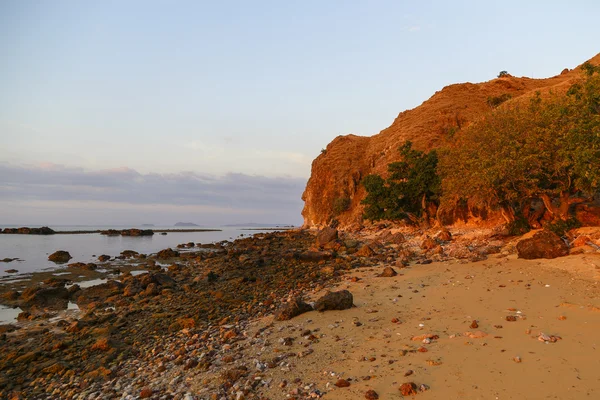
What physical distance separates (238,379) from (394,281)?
30.7 feet

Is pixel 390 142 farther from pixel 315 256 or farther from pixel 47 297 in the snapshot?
pixel 47 297

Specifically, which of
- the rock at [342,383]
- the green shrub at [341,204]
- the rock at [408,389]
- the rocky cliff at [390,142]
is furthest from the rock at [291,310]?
the green shrub at [341,204]

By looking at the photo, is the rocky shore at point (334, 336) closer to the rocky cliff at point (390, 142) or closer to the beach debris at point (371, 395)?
the beach debris at point (371, 395)

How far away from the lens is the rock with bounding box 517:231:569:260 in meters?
14.6

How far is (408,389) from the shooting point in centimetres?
542

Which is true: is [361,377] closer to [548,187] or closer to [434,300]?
[434,300]

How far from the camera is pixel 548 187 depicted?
843 inches

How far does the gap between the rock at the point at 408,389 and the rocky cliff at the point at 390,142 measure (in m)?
55.5

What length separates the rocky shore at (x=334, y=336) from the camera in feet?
19.6

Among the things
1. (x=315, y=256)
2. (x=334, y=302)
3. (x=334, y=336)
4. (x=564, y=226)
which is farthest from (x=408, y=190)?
(x=334, y=336)

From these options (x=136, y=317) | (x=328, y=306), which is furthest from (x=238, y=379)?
(x=136, y=317)

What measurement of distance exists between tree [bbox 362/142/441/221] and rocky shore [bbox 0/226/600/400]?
18.9m

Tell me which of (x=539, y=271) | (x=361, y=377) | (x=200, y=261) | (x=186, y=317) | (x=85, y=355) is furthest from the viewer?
(x=200, y=261)

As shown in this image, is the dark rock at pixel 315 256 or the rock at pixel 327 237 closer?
the dark rock at pixel 315 256
